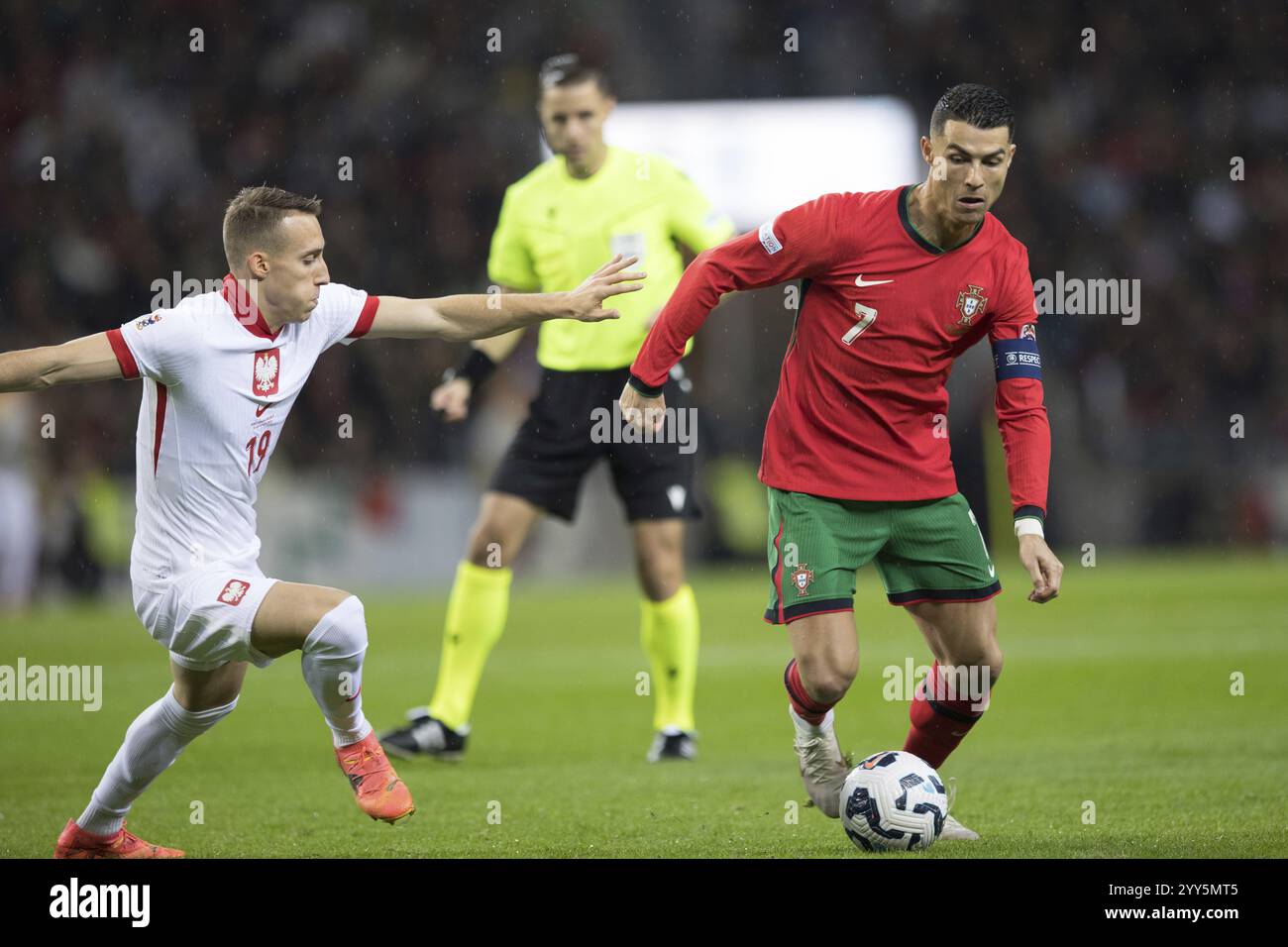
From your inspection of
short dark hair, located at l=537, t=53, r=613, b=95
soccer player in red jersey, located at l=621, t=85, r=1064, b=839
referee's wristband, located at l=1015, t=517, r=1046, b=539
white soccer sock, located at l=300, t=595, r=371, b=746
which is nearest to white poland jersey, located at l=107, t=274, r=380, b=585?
white soccer sock, located at l=300, t=595, r=371, b=746

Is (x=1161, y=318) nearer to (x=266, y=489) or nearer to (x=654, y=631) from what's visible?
(x=266, y=489)

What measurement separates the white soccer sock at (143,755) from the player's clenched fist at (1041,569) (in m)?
2.26

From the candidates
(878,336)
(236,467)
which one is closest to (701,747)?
(878,336)

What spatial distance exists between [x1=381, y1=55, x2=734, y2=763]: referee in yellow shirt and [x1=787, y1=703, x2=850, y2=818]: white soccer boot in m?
1.87

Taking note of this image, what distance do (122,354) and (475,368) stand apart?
289 cm

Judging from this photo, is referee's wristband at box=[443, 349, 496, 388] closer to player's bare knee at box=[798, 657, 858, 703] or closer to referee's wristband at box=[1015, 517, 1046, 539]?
player's bare knee at box=[798, 657, 858, 703]

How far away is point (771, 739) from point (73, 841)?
3.43 metres

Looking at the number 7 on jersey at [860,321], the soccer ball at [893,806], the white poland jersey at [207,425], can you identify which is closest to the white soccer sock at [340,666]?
the white poland jersey at [207,425]

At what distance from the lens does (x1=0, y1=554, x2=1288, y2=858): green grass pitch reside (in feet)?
17.0

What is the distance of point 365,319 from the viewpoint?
16.4ft

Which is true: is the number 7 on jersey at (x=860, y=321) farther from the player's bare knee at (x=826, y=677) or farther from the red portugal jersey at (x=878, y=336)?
the player's bare knee at (x=826, y=677)

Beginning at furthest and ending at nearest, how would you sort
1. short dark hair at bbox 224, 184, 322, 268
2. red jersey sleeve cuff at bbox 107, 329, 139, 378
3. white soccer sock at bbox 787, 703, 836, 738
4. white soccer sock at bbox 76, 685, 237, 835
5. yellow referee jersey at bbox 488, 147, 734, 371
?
1. yellow referee jersey at bbox 488, 147, 734, 371
2. white soccer sock at bbox 787, 703, 836, 738
3. white soccer sock at bbox 76, 685, 237, 835
4. short dark hair at bbox 224, 184, 322, 268
5. red jersey sleeve cuff at bbox 107, 329, 139, 378

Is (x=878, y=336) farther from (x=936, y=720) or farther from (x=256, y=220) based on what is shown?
(x=256, y=220)

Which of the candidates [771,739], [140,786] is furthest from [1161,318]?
[140,786]
